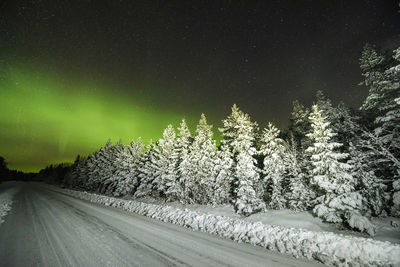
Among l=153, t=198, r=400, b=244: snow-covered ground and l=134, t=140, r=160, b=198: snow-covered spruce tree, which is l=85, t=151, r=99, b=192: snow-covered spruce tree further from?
l=153, t=198, r=400, b=244: snow-covered ground

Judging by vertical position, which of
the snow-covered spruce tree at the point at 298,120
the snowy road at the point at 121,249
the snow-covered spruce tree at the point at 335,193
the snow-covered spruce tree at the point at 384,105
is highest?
the snow-covered spruce tree at the point at 298,120

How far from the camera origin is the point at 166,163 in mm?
30172

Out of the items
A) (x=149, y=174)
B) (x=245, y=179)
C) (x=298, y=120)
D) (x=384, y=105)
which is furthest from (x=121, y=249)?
(x=298, y=120)

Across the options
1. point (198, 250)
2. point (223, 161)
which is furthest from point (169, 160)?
point (198, 250)

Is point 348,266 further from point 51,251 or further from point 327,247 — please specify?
point 51,251

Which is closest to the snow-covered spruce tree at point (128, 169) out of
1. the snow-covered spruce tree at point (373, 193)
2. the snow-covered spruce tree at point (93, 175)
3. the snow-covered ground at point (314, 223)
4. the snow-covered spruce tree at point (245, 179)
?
the snow-covered spruce tree at point (93, 175)

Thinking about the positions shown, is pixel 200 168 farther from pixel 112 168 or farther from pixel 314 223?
pixel 112 168

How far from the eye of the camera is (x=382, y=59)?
1900 cm

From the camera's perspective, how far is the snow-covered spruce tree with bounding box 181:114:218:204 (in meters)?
25.0

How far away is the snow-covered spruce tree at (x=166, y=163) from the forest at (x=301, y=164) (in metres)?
0.15

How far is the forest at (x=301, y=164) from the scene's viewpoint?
45.6 feet

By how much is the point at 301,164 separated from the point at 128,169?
30.1m

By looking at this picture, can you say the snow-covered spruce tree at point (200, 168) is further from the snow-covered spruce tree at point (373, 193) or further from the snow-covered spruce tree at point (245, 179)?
the snow-covered spruce tree at point (373, 193)

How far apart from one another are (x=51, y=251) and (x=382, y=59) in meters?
29.0
